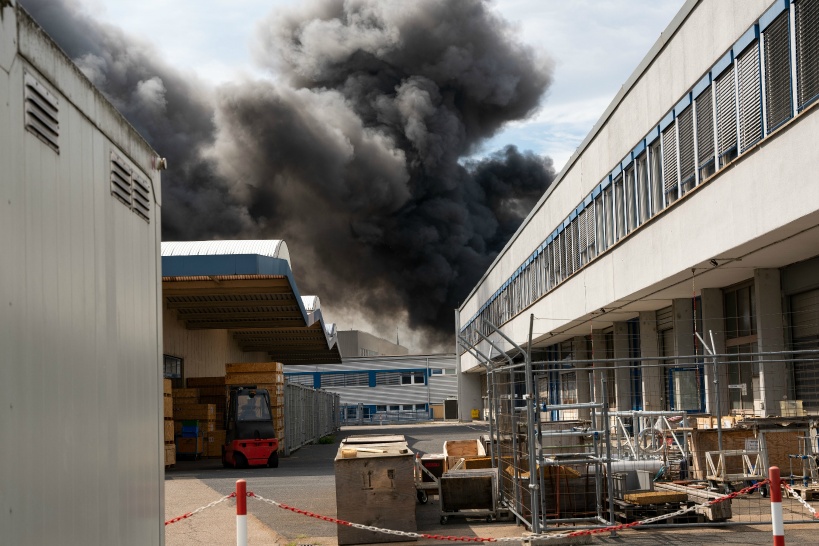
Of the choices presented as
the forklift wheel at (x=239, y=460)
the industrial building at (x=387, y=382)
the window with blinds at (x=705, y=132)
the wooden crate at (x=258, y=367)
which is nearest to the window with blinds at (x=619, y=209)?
the window with blinds at (x=705, y=132)

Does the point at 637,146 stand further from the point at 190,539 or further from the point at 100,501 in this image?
the point at 100,501

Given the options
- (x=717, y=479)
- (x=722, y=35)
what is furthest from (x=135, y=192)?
→ (x=722, y=35)

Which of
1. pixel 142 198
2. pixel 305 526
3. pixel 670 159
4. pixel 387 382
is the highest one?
pixel 670 159

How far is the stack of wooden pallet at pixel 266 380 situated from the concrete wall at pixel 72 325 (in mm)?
23178

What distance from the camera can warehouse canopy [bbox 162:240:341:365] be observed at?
1094 inches

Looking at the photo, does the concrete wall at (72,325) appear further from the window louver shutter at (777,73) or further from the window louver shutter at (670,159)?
the window louver shutter at (670,159)

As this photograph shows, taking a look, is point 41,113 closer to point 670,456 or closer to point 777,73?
point 777,73

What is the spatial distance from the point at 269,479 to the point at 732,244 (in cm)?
1116

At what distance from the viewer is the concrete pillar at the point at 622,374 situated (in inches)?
1118

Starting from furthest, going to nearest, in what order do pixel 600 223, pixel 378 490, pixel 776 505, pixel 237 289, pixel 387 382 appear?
pixel 387 382 < pixel 237 289 < pixel 600 223 < pixel 378 490 < pixel 776 505

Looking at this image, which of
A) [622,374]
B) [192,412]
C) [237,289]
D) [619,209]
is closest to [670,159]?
[619,209]

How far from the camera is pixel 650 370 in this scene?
25.5 metres

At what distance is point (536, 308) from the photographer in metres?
35.3

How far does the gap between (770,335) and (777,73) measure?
5283 millimetres
